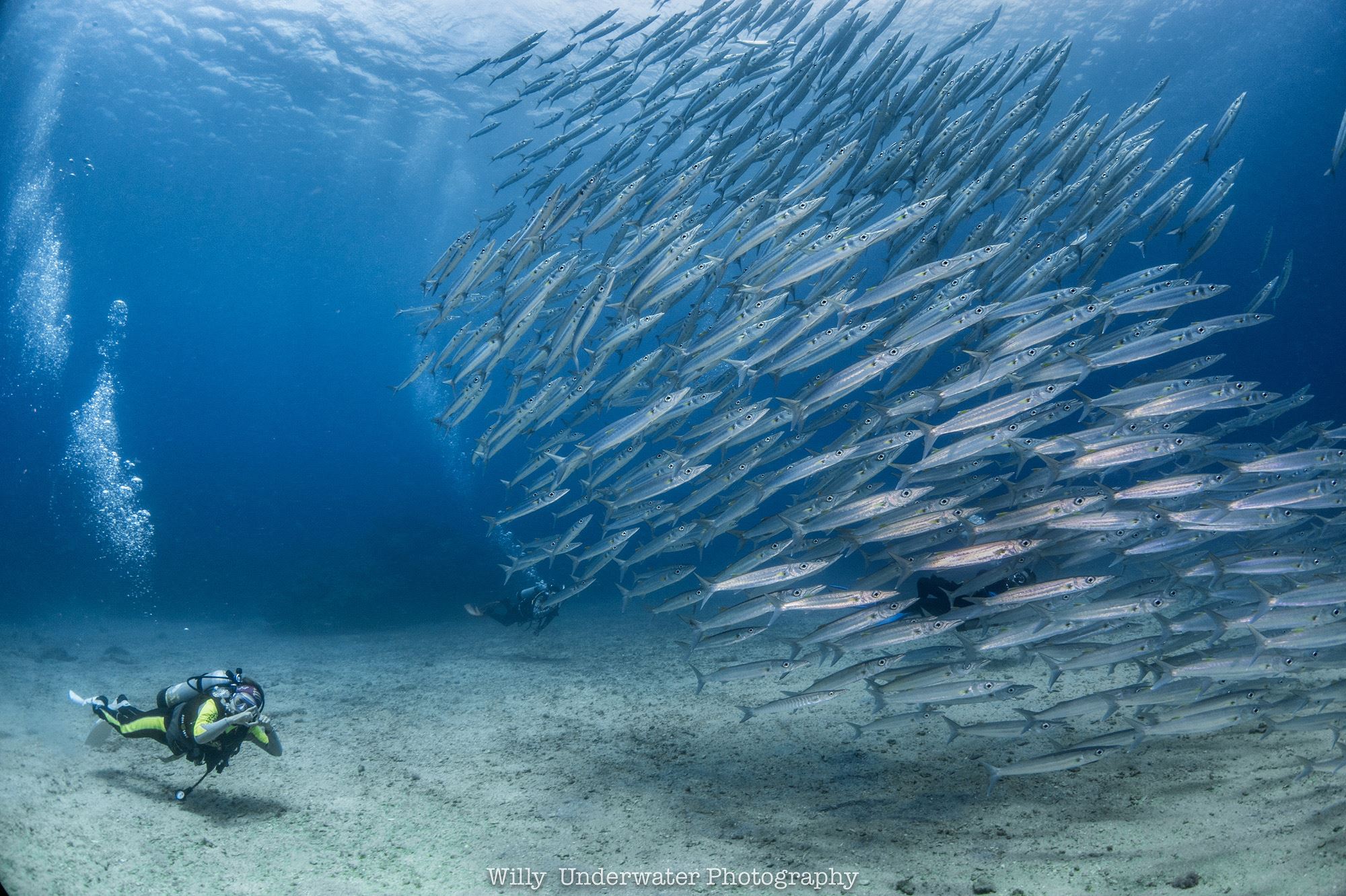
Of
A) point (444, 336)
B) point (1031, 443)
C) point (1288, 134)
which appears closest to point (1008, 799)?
point (1031, 443)

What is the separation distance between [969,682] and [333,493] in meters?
54.5

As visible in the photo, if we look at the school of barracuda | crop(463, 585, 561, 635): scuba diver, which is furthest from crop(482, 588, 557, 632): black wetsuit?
the school of barracuda

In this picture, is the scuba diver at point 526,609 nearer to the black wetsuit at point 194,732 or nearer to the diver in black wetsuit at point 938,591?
the black wetsuit at point 194,732

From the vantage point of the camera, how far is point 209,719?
14.5 feet

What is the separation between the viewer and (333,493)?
163 feet

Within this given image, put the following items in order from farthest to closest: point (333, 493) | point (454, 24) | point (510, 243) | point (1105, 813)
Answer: point (333, 493), point (454, 24), point (510, 243), point (1105, 813)

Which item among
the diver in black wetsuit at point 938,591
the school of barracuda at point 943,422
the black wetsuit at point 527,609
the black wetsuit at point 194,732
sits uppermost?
the school of barracuda at point 943,422

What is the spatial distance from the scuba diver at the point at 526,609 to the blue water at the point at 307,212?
2607mm

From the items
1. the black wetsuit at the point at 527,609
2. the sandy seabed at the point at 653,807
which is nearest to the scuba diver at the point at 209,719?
the sandy seabed at the point at 653,807

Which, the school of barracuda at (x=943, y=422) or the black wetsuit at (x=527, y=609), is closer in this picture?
the school of barracuda at (x=943, y=422)

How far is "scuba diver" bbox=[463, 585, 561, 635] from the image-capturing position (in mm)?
11352

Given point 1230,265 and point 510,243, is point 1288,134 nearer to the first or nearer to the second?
point 1230,265

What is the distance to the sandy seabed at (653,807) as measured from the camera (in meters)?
3.35

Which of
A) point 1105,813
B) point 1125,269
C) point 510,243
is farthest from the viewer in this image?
point 1125,269
